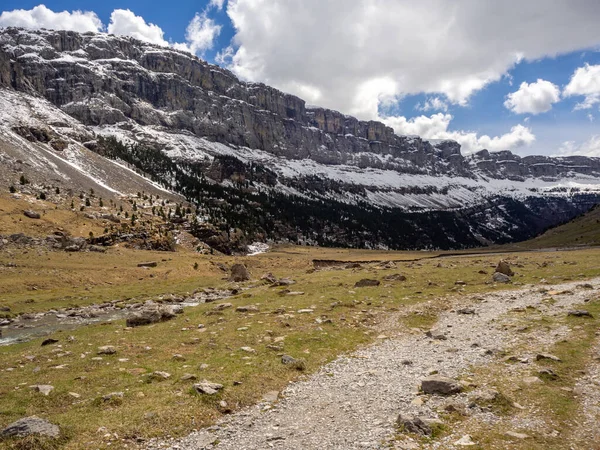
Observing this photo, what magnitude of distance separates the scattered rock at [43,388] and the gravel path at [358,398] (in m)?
→ 6.13

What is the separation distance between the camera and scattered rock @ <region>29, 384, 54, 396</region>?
13.7m

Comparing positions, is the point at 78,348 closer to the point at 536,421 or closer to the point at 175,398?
the point at 175,398

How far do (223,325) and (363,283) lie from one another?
20.5 meters

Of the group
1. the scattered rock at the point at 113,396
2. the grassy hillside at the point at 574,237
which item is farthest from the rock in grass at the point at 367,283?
the grassy hillside at the point at 574,237

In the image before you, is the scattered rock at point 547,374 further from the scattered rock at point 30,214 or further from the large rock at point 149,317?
the scattered rock at point 30,214

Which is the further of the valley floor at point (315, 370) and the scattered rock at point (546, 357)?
the scattered rock at point (546, 357)

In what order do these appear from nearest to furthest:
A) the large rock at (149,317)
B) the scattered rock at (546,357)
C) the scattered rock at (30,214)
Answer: the scattered rock at (546,357), the large rock at (149,317), the scattered rock at (30,214)

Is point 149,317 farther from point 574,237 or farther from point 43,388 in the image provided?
point 574,237

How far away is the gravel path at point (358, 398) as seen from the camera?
10.6 m

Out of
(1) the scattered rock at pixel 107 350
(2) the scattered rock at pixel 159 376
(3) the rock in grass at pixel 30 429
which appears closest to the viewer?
(3) the rock in grass at pixel 30 429

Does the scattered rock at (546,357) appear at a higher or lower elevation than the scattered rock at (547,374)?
higher

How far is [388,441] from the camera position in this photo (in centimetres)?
1010

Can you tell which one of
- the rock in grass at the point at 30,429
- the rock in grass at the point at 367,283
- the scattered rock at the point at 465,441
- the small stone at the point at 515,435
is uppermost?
the small stone at the point at 515,435

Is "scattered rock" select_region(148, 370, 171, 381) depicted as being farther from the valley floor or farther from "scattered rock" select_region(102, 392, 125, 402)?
"scattered rock" select_region(102, 392, 125, 402)
